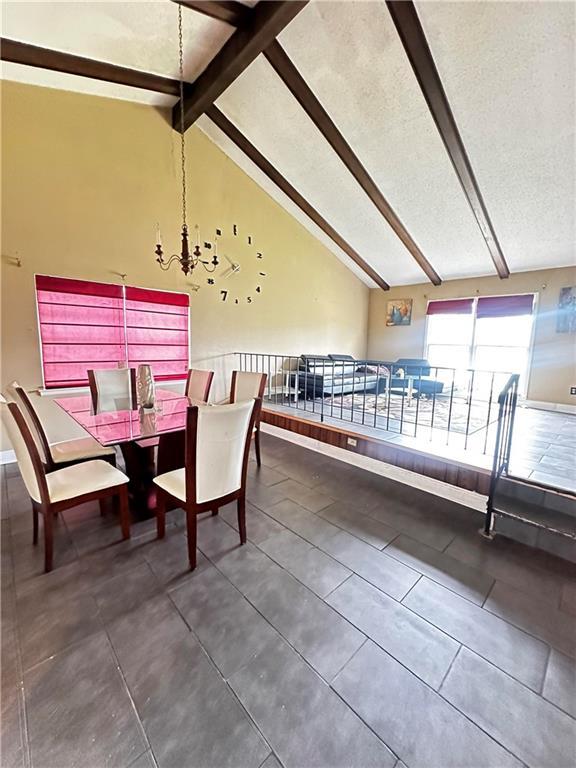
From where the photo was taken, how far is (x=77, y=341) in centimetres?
394

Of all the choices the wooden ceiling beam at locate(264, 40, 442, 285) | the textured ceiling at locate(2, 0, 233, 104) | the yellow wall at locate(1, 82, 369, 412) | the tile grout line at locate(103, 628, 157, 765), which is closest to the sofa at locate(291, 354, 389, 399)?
the yellow wall at locate(1, 82, 369, 412)

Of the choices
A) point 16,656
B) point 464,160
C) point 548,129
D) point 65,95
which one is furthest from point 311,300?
point 16,656

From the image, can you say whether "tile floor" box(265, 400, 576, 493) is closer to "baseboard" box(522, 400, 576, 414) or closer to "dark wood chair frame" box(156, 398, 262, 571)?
"baseboard" box(522, 400, 576, 414)

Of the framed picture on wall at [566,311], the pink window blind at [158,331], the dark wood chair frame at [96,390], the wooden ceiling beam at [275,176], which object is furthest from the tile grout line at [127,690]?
the framed picture on wall at [566,311]

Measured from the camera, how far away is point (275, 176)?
5.02 metres

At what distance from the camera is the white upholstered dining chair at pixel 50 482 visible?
1766 mm

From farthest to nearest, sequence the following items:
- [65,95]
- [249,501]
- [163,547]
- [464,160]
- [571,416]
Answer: [571,416], [464,160], [65,95], [249,501], [163,547]

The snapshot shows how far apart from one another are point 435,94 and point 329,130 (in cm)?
123

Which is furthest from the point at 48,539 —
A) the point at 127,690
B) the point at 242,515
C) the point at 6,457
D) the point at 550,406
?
the point at 550,406

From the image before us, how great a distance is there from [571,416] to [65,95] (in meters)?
7.91

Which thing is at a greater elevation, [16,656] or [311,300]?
[311,300]

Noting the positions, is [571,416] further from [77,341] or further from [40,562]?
[77,341]

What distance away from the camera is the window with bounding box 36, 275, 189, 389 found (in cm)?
375

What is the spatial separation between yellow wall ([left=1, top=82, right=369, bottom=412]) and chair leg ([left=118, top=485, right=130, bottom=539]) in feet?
8.47
